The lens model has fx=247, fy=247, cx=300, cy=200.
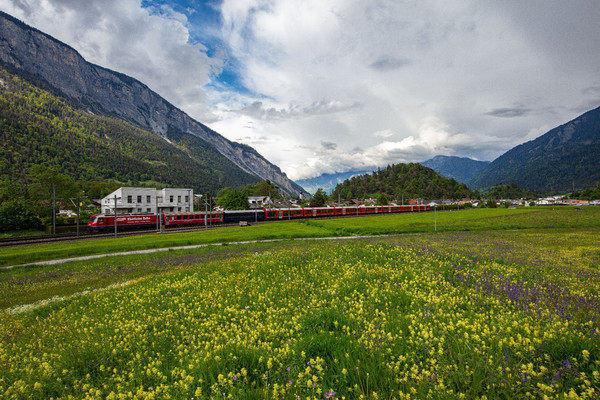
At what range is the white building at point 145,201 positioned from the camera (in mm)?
79875

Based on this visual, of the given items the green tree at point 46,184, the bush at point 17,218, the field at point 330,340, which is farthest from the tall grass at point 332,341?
the green tree at point 46,184

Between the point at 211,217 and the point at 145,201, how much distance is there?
36.5 m

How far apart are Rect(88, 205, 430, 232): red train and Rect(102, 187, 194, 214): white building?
21468mm

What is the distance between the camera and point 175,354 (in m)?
4.43

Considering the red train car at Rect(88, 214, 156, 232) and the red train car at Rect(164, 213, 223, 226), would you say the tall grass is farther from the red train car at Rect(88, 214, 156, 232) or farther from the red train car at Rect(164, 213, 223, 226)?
the red train car at Rect(164, 213, 223, 226)

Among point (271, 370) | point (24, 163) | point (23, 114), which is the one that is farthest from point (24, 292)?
point (23, 114)

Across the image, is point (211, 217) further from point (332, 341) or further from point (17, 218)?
point (332, 341)

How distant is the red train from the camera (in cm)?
5153

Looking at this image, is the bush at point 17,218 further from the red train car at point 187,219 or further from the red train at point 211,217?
the red train car at point 187,219

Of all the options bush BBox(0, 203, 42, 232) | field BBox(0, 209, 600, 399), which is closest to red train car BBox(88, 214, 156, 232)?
bush BBox(0, 203, 42, 232)

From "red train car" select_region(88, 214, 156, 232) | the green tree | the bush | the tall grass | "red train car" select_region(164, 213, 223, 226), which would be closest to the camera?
the tall grass

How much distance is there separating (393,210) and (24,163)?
188 metres

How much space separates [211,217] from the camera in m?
64.1

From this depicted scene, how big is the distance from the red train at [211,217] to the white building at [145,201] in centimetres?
2147
